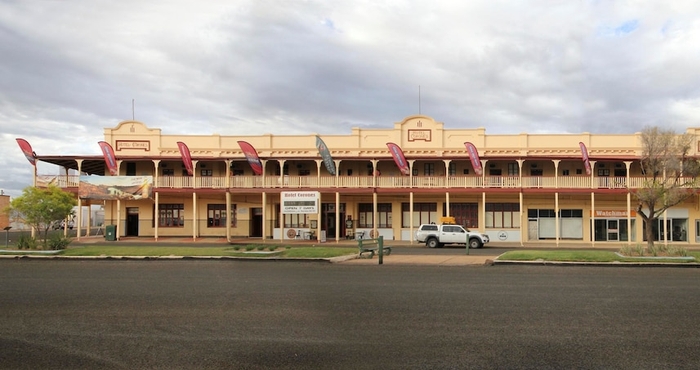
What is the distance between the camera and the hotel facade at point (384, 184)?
131 feet

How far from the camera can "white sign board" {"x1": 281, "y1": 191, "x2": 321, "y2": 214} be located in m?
36.6

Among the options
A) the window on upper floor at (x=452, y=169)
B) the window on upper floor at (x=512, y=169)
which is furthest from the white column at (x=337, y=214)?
the window on upper floor at (x=512, y=169)

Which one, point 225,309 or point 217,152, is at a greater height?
point 217,152

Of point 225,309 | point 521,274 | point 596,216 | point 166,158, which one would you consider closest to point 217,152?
point 166,158

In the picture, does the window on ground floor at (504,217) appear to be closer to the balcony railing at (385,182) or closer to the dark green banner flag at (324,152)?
the balcony railing at (385,182)

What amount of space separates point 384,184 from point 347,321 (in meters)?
31.1

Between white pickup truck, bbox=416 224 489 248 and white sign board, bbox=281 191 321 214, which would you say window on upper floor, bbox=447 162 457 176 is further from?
white sign board, bbox=281 191 321 214

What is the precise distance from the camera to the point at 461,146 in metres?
42.9

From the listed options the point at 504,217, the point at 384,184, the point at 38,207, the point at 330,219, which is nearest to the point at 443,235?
the point at 384,184

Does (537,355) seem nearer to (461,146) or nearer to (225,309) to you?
(225,309)

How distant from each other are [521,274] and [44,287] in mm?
12959

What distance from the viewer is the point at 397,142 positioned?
142 feet

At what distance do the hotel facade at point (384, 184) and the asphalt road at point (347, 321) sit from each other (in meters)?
23.2

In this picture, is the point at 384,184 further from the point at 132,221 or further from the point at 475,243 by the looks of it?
the point at 132,221
